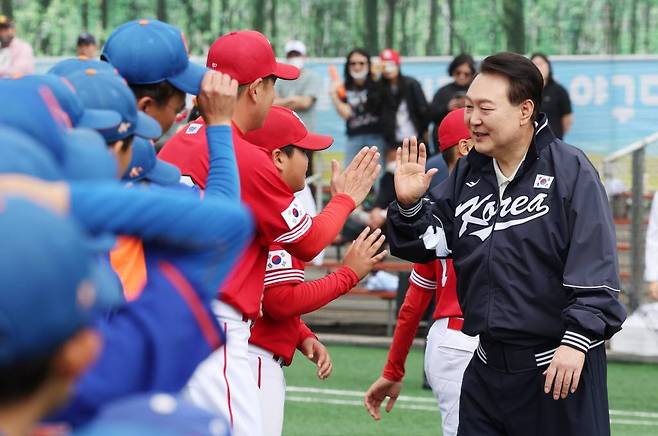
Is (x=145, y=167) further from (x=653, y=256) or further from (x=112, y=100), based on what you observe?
(x=653, y=256)

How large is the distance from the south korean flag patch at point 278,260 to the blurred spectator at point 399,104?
8.02 metres

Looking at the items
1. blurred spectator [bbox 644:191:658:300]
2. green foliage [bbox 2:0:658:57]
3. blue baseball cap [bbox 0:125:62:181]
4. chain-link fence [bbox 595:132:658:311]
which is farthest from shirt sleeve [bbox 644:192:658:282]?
green foliage [bbox 2:0:658:57]

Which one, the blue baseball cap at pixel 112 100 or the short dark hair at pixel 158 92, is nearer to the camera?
the blue baseball cap at pixel 112 100

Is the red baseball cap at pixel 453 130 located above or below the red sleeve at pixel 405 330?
above

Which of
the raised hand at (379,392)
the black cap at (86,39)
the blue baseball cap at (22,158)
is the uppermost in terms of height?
the blue baseball cap at (22,158)

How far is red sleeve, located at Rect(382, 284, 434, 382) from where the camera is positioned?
19.7ft

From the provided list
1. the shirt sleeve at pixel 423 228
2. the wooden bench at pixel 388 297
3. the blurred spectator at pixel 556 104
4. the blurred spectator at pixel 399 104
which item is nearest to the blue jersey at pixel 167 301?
the shirt sleeve at pixel 423 228

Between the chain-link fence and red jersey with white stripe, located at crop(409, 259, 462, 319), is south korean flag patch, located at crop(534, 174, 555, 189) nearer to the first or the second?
red jersey with white stripe, located at crop(409, 259, 462, 319)

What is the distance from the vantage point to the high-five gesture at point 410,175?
503 centimetres

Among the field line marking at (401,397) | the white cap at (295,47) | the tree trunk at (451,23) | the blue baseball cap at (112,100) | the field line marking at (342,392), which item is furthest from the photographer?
the tree trunk at (451,23)

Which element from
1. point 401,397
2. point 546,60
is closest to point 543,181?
point 401,397

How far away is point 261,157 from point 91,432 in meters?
3.09

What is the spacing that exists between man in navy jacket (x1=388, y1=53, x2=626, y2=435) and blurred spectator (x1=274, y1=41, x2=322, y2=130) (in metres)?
8.66

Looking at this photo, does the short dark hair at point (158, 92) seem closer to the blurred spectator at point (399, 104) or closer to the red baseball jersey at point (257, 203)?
the red baseball jersey at point (257, 203)
